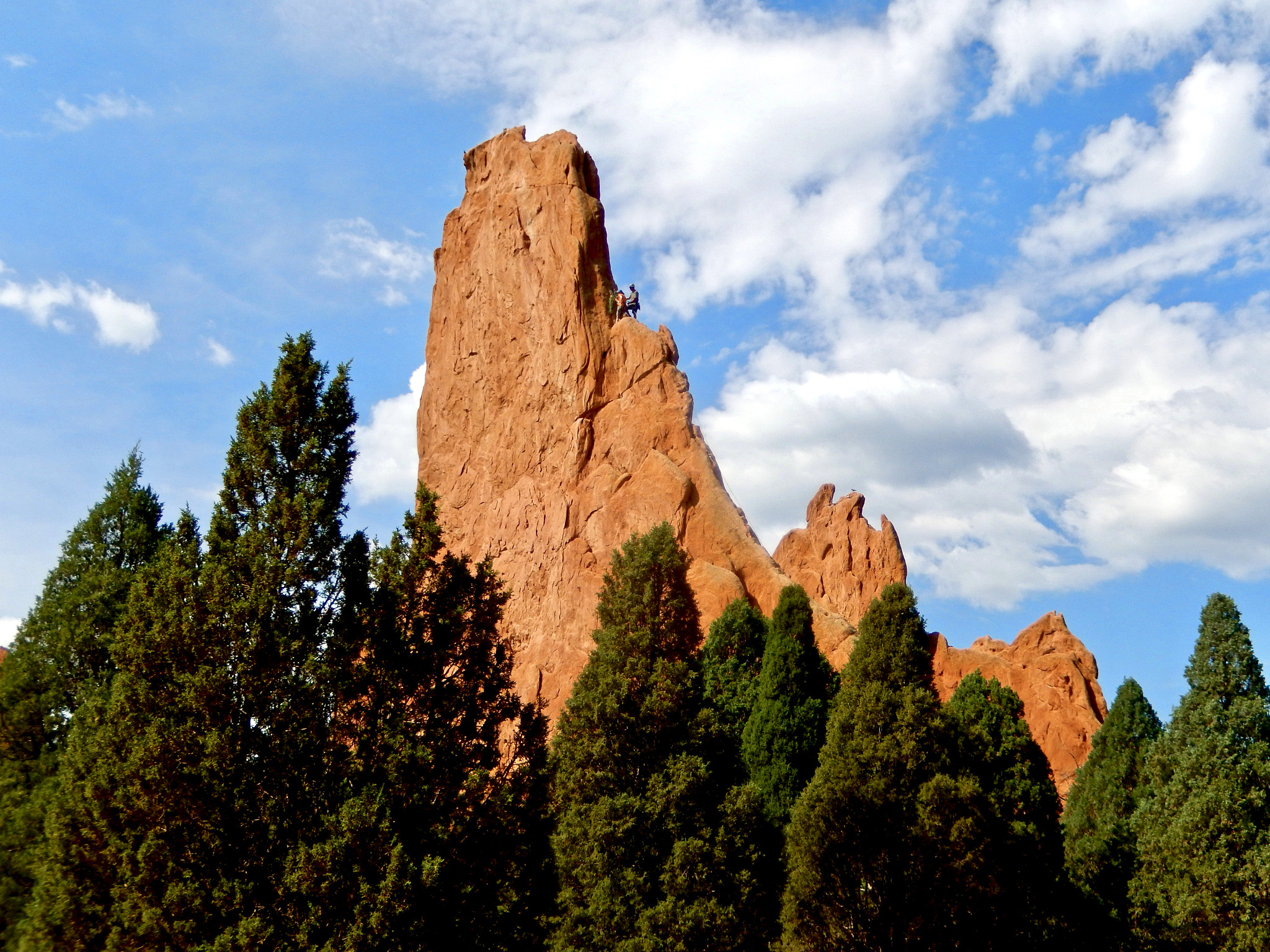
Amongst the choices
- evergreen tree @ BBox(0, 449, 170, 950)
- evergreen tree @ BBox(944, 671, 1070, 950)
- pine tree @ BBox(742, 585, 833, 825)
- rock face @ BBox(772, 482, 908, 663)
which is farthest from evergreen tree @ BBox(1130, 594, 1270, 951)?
rock face @ BBox(772, 482, 908, 663)

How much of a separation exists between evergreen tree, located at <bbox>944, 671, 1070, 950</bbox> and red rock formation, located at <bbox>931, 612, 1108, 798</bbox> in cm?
2502

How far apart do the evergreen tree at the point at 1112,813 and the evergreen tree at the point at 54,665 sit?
84.1ft

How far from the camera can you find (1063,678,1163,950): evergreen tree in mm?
29594

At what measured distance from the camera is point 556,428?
52.8 m

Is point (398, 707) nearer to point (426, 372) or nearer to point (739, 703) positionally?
point (739, 703)

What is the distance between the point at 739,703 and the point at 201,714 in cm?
1879

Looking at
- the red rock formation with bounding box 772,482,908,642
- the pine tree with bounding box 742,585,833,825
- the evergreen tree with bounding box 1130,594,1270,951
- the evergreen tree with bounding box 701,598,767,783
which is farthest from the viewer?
the red rock formation with bounding box 772,482,908,642

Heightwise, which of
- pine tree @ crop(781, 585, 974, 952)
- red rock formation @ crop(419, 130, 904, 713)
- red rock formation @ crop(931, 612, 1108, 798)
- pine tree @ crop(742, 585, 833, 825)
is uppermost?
red rock formation @ crop(419, 130, 904, 713)

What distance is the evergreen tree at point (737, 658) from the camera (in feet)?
100

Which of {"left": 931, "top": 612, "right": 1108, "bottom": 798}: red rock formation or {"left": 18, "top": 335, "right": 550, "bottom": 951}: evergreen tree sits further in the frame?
{"left": 931, "top": 612, "right": 1108, "bottom": 798}: red rock formation

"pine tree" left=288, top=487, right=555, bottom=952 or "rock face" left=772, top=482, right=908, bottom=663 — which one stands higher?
"rock face" left=772, top=482, right=908, bottom=663

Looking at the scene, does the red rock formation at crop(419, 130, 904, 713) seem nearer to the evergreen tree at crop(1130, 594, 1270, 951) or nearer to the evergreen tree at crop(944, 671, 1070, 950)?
the evergreen tree at crop(944, 671, 1070, 950)

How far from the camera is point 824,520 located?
82.7 metres

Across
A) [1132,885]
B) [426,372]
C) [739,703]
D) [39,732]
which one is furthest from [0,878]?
[426,372]
